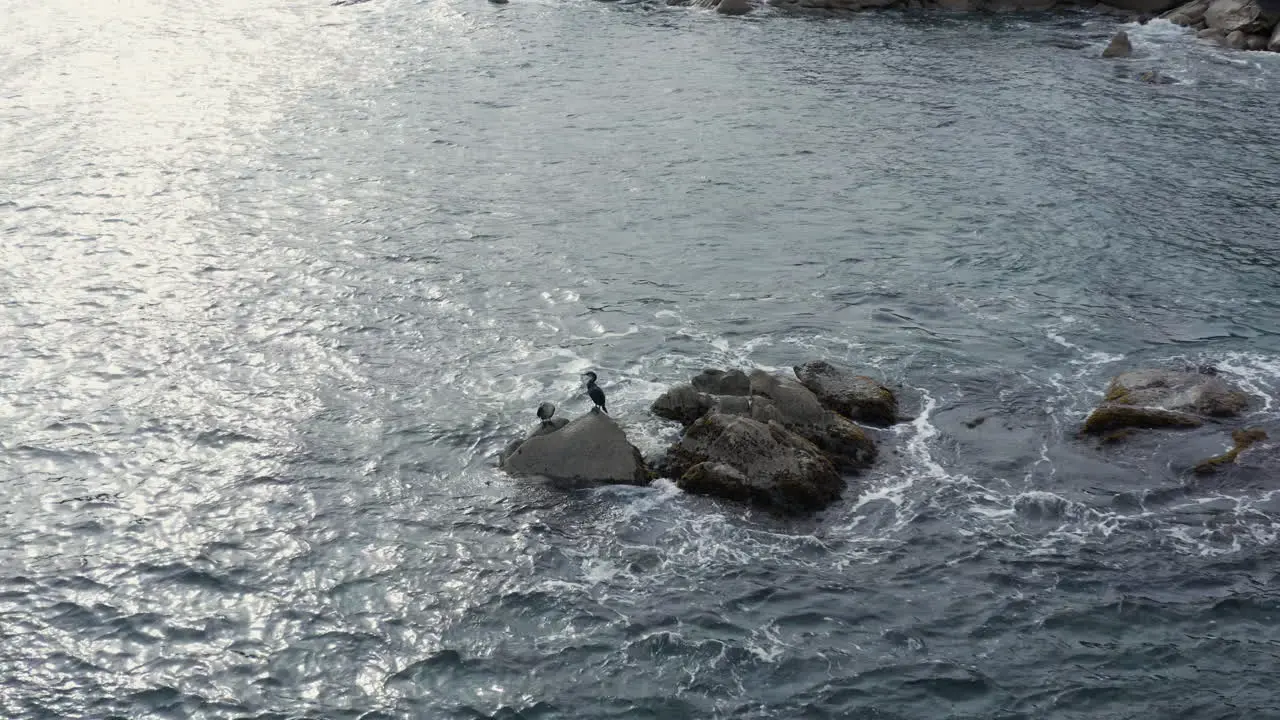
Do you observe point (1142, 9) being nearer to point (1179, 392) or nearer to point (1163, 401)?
point (1179, 392)

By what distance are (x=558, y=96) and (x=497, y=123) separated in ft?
15.9

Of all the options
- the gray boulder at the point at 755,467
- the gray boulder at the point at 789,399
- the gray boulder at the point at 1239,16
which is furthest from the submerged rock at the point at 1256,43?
the gray boulder at the point at 755,467

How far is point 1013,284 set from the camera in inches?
1225

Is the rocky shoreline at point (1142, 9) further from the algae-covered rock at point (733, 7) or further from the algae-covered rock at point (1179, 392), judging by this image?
the algae-covered rock at point (1179, 392)

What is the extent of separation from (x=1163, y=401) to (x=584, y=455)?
12.3 metres

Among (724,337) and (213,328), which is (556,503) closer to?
(724,337)

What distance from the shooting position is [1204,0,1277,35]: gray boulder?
54.2 m

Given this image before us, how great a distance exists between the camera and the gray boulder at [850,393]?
951 inches

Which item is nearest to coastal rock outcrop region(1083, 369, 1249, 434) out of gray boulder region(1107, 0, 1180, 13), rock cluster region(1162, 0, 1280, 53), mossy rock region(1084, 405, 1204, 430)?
mossy rock region(1084, 405, 1204, 430)

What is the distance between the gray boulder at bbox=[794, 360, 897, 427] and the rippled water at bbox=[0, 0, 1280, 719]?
0.99 m

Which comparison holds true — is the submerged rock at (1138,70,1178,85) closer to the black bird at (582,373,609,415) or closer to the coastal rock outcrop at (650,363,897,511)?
the coastal rock outcrop at (650,363,897,511)

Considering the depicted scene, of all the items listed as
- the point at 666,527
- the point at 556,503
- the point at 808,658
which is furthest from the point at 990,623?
the point at 556,503

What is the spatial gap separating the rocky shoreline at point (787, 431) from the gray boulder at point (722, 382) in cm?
3

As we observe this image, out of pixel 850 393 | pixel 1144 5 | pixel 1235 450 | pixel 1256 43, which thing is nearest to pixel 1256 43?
pixel 1256 43
